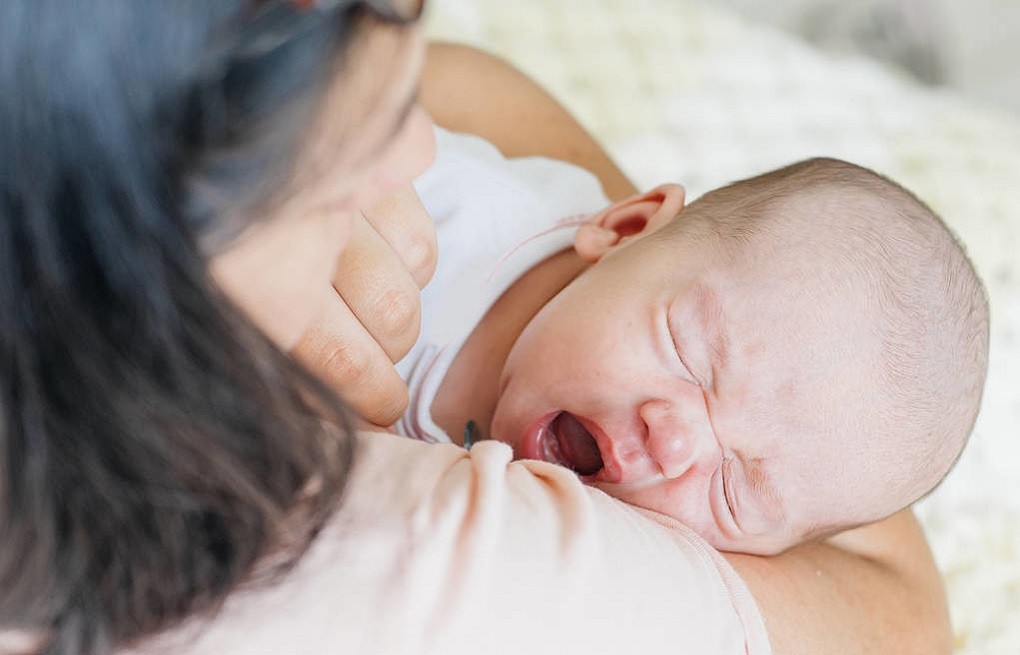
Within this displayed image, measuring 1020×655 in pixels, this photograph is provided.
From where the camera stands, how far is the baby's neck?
3.71 feet

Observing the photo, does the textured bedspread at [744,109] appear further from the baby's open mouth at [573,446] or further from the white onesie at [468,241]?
the baby's open mouth at [573,446]

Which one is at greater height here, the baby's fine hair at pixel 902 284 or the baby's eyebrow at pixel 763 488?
the baby's fine hair at pixel 902 284

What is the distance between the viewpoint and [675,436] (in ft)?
3.18

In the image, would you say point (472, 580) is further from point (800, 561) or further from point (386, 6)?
point (800, 561)

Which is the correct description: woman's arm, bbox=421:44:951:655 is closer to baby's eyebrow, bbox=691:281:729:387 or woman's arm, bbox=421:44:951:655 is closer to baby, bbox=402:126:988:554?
baby, bbox=402:126:988:554

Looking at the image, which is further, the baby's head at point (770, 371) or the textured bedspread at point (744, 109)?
the textured bedspread at point (744, 109)

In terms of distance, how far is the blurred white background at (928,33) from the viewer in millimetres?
2559

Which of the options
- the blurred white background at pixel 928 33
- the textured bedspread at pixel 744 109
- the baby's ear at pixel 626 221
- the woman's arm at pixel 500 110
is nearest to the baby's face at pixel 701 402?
the baby's ear at pixel 626 221

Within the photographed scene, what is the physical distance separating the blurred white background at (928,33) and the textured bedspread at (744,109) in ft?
2.15

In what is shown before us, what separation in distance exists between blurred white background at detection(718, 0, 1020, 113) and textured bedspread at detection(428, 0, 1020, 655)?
657 mm

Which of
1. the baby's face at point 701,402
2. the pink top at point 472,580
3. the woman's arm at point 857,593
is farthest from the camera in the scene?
the baby's face at point 701,402

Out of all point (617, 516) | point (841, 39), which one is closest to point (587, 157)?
point (617, 516)

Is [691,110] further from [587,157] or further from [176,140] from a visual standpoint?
[176,140]

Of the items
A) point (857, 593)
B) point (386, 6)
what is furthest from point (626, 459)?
point (386, 6)
